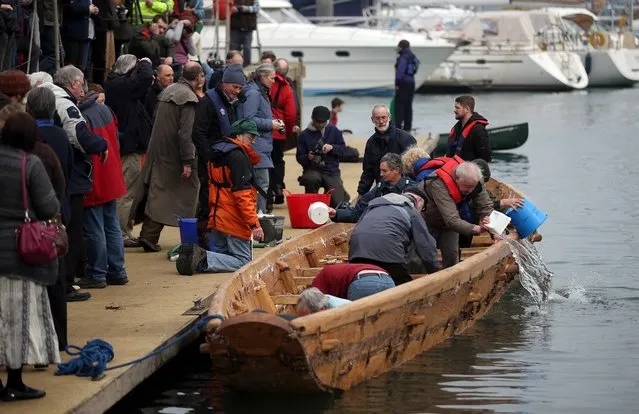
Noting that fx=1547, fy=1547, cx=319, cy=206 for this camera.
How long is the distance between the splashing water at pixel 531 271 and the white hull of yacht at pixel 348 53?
38.0 meters

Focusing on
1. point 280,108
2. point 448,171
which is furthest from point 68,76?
point 280,108

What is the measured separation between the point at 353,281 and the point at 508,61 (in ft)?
156

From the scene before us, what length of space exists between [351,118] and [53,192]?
35849mm

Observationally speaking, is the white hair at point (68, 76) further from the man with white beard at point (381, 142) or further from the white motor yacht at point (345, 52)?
the white motor yacht at point (345, 52)

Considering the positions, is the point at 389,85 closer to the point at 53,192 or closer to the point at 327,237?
the point at 327,237

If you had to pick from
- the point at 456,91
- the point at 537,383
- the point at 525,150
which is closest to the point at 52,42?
the point at 537,383

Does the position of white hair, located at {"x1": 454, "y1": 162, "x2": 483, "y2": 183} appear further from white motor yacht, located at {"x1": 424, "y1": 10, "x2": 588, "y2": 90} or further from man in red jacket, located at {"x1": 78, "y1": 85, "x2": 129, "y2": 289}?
white motor yacht, located at {"x1": 424, "y1": 10, "x2": 588, "y2": 90}

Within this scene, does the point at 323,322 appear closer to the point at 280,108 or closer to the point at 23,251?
the point at 23,251

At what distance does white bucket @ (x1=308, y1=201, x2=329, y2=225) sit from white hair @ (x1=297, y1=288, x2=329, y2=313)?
3.83 m

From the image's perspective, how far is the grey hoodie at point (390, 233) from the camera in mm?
11797

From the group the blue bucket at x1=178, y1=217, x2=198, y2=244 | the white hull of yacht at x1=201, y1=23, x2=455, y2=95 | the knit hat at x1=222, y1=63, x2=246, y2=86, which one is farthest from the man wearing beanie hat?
the white hull of yacht at x1=201, y1=23, x2=455, y2=95

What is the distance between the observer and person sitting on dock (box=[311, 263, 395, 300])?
37.0 feet

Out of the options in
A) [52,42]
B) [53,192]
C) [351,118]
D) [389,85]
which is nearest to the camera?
[53,192]

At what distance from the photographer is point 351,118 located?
148 feet
